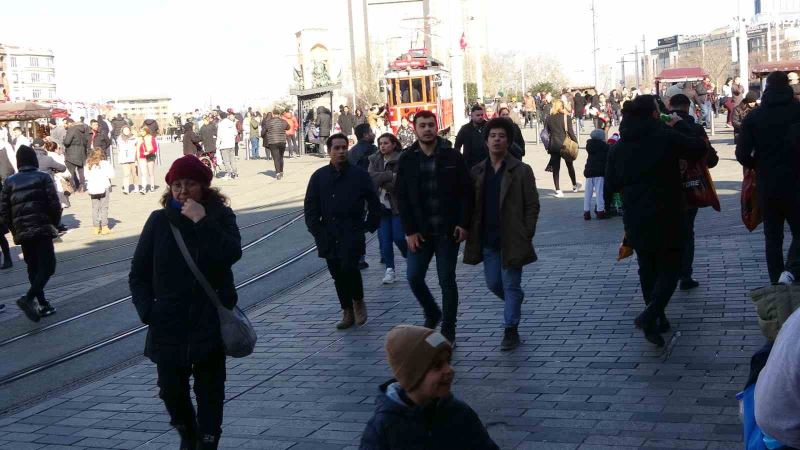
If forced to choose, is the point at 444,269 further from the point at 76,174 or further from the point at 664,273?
the point at 76,174

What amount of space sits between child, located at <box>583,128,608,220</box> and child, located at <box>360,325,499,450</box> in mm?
12334

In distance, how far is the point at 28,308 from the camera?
461 inches

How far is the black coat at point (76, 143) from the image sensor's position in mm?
27342

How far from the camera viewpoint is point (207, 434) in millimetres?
5934

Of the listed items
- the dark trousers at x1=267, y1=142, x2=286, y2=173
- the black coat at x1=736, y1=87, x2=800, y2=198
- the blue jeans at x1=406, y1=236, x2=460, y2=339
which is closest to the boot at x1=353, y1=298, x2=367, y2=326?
the blue jeans at x1=406, y1=236, x2=460, y2=339

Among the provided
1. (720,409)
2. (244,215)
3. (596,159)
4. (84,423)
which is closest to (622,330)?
(720,409)

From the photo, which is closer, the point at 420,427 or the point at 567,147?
the point at 420,427

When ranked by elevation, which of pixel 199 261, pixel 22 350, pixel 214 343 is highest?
pixel 199 261

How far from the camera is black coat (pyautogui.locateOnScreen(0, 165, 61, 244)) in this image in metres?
11.8

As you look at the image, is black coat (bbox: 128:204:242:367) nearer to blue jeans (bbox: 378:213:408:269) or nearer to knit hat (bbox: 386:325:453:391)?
knit hat (bbox: 386:325:453:391)

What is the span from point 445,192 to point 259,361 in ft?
6.56

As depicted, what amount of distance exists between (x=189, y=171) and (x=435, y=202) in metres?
3.08

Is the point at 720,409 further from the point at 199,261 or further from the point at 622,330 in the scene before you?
the point at 199,261

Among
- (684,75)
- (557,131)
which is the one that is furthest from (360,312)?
(684,75)
